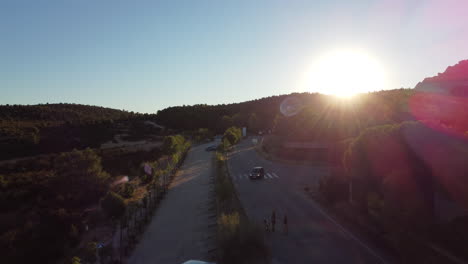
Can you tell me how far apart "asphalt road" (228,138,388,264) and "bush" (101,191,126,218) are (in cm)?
765

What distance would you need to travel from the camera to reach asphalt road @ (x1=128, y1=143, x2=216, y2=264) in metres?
12.8

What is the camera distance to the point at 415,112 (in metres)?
29.3

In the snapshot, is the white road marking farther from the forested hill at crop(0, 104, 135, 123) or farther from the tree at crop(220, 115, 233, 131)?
the tree at crop(220, 115, 233, 131)

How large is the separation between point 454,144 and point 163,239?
43.7ft

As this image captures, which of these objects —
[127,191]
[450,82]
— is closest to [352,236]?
[127,191]

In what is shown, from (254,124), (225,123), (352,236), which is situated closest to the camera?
(352,236)

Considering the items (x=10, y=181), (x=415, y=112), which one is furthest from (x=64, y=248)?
(x=415, y=112)

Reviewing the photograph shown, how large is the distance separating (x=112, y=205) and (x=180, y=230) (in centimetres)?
482

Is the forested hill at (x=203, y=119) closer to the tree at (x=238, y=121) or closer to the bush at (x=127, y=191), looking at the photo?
the tree at (x=238, y=121)

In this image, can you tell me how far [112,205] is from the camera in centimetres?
1781

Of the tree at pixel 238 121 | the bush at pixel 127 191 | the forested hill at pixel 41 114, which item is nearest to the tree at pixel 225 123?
the tree at pixel 238 121

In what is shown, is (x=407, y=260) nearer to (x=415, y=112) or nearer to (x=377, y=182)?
(x=377, y=182)

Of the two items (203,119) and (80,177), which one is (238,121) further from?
(80,177)

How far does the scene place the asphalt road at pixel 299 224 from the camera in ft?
37.8
